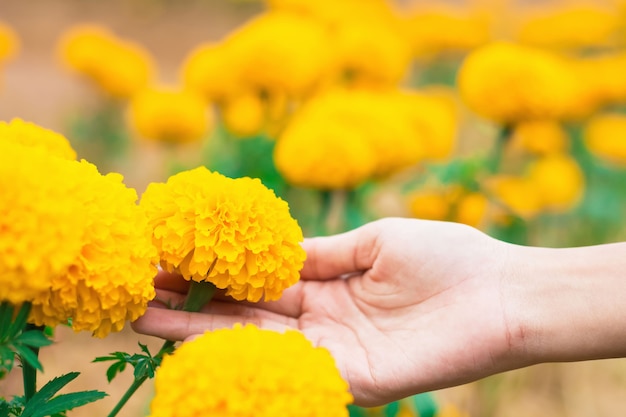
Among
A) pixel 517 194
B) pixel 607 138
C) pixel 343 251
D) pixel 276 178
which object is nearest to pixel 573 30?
pixel 607 138

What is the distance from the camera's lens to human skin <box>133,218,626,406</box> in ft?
4.69

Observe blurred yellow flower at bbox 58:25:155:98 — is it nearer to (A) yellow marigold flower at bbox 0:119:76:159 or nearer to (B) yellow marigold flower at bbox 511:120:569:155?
(B) yellow marigold flower at bbox 511:120:569:155

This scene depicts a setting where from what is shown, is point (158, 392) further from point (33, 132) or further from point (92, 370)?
point (92, 370)

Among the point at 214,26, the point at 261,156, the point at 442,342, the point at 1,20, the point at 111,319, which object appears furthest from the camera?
the point at 214,26

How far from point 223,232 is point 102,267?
23 centimetres

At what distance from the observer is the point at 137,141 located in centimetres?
422

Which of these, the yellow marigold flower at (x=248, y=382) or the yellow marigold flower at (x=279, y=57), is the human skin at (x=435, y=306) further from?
the yellow marigold flower at (x=279, y=57)

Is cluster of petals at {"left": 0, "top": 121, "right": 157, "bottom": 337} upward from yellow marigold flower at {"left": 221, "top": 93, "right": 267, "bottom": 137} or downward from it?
downward

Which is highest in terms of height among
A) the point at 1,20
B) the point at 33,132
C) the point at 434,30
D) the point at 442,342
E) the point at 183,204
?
the point at 1,20

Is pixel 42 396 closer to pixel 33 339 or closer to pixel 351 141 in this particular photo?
pixel 33 339

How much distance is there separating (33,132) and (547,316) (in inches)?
39.4

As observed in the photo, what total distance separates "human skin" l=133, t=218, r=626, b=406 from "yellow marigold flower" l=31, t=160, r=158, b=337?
0.19 meters

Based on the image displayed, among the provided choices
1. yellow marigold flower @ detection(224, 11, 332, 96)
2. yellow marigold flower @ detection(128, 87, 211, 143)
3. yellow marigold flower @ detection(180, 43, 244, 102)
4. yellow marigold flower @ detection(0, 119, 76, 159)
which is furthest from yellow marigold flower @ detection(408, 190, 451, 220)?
yellow marigold flower @ detection(0, 119, 76, 159)

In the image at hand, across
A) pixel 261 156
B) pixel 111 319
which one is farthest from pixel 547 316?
pixel 261 156
